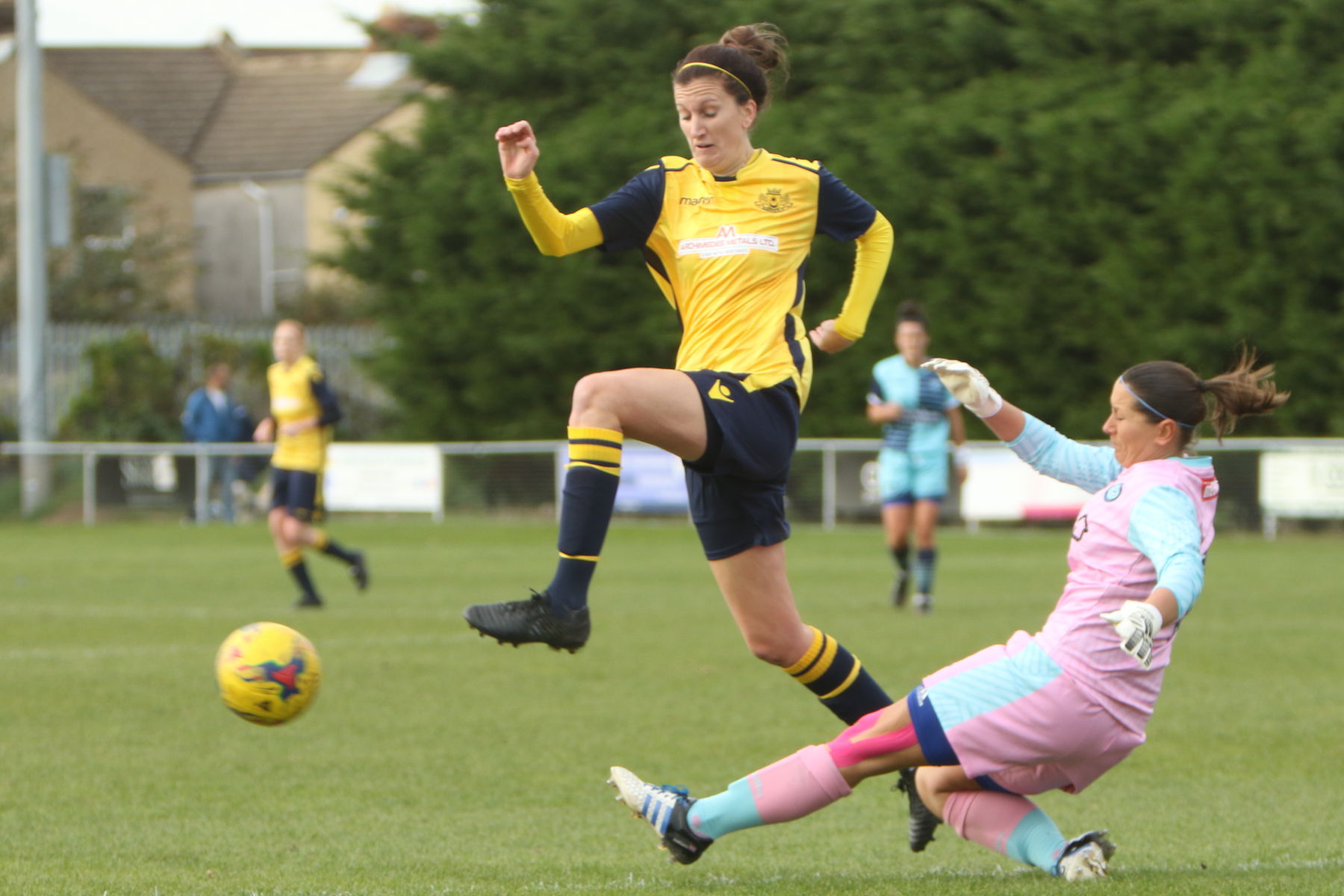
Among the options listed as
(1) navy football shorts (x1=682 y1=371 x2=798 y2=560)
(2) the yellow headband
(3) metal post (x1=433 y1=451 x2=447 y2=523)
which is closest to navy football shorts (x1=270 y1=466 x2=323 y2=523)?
(1) navy football shorts (x1=682 y1=371 x2=798 y2=560)

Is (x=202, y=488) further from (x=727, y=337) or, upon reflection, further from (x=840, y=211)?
(x=727, y=337)

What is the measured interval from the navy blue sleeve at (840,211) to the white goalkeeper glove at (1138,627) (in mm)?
2047

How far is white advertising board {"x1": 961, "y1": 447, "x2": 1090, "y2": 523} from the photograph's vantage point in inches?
873

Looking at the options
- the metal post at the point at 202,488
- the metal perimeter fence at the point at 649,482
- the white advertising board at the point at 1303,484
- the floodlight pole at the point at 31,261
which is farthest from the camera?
the floodlight pole at the point at 31,261

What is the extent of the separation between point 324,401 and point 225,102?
4077cm

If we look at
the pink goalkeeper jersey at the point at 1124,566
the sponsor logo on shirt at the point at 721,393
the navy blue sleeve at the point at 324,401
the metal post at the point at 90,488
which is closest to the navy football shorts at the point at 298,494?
the navy blue sleeve at the point at 324,401

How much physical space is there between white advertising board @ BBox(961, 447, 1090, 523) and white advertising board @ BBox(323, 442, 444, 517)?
773 cm

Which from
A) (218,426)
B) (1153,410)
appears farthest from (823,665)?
(218,426)

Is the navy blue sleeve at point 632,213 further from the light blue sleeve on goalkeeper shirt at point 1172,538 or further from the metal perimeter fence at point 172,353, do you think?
the metal perimeter fence at point 172,353

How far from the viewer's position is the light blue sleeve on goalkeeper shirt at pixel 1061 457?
16.6ft

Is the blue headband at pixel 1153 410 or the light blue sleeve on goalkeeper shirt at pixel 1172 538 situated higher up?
the blue headband at pixel 1153 410

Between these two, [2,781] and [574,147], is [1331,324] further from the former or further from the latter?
[2,781]

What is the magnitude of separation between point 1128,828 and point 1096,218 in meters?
18.2

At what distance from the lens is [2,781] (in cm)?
685
